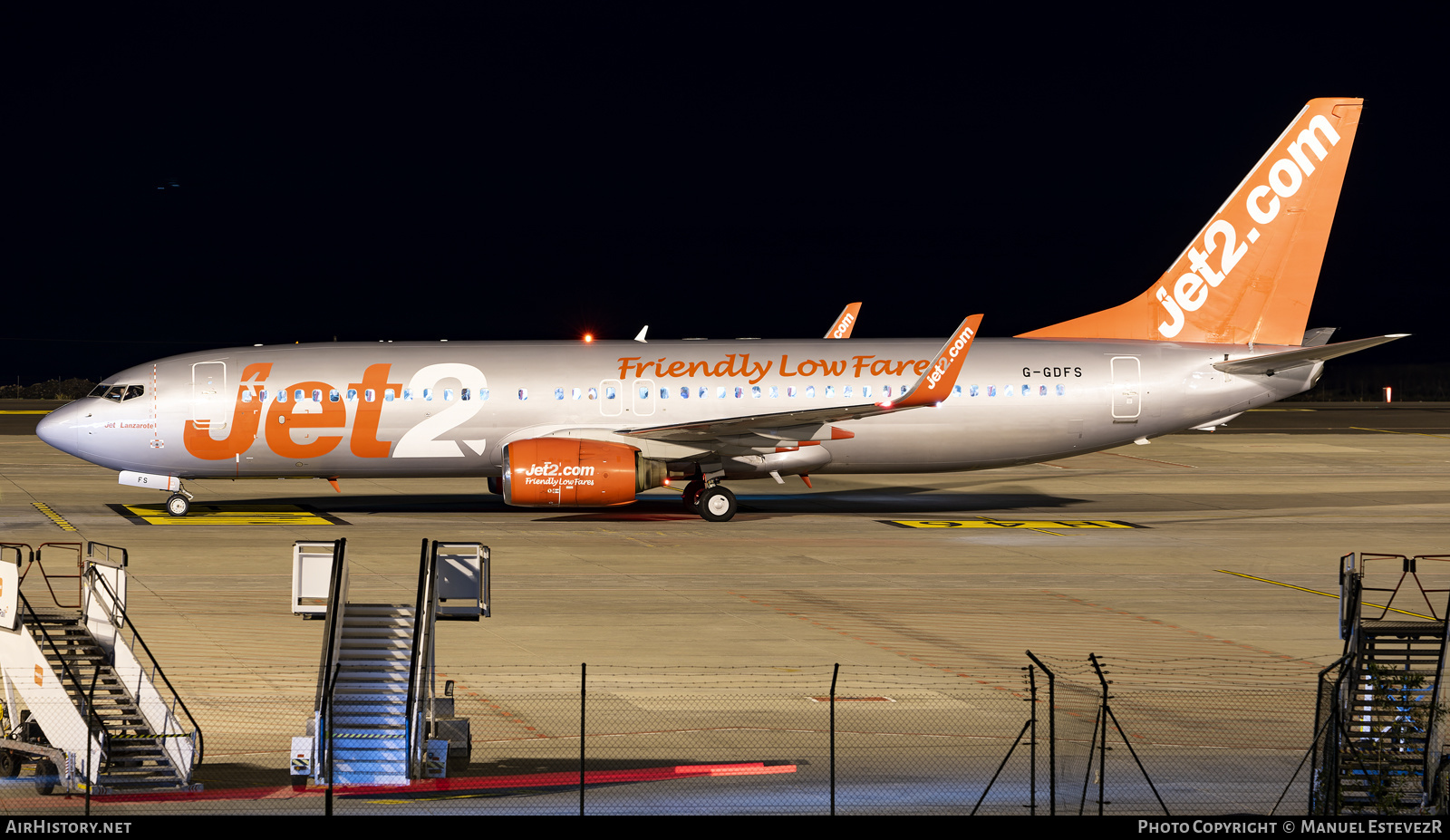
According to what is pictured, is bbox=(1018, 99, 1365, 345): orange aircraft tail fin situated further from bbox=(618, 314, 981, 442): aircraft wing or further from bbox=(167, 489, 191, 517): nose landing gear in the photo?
bbox=(167, 489, 191, 517): nose landing gear

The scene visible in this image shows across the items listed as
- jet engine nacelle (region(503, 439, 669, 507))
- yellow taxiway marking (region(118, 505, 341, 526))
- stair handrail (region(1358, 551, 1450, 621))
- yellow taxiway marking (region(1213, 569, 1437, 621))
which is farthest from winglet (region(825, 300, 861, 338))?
stair handrail (region(1358, 551, 1450, 621))

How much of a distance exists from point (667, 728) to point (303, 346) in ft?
77.5

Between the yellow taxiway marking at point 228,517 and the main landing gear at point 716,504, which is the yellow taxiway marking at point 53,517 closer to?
the yellow taxiway marking at point 228,517

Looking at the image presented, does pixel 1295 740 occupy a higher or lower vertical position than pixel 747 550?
lower

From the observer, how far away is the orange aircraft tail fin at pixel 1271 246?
38531 mm

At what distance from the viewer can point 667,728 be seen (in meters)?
16.8

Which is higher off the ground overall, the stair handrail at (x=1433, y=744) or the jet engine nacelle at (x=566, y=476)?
the jet engine nacelle at (x=566, y=476)

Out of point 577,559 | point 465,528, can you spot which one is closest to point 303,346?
point 465,528

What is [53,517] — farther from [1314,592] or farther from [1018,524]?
[1314,592]

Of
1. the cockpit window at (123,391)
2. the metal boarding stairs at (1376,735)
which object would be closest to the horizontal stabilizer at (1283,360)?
the metal boarding stairs at (1376,735)

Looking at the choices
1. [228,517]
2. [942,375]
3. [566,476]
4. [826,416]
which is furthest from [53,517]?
[942,375]

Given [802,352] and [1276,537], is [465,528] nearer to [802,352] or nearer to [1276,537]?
[802,352]

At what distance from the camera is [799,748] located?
1616 centimetres

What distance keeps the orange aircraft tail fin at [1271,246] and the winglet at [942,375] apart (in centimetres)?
492
